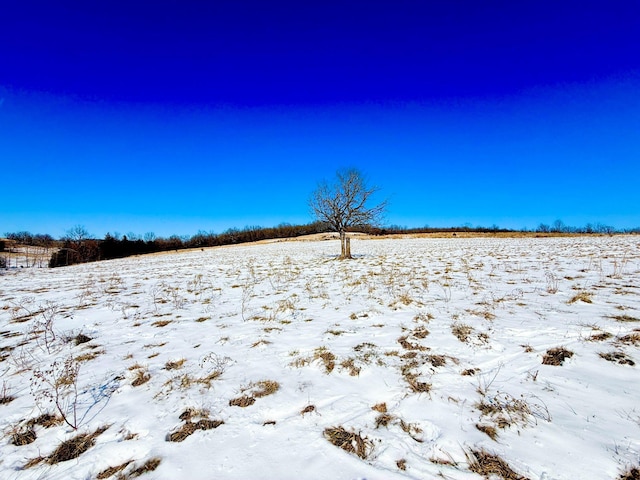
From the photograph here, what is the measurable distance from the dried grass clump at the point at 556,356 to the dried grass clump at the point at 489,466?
2214mm

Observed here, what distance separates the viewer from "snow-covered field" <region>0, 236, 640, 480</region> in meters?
2.43

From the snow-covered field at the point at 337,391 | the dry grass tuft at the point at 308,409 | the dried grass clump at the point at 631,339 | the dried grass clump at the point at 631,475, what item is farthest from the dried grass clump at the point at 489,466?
the dried grass clump at the point at 631,339

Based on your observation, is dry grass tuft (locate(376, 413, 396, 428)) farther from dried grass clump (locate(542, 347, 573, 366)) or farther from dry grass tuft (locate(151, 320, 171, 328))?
dry grass tuft (locate(151, 320, 171, 328))

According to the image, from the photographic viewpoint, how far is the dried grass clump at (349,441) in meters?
2.51

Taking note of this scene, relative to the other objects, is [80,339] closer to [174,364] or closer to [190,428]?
[174,364]

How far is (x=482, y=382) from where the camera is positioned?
3.48m

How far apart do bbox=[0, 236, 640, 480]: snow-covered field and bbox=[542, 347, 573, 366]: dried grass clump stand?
2cm

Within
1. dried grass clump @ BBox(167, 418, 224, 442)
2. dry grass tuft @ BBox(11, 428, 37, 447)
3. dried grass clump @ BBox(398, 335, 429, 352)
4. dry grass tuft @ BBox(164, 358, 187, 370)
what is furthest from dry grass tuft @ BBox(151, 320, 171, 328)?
dried grass clump @ BBox(398, 335, 429, 352)

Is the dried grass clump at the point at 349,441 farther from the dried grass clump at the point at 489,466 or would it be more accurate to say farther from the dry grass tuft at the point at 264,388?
the dry grass tuft at the point at 264,388

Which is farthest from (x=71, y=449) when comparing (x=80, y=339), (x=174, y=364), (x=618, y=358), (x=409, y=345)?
(x=618, y=358)

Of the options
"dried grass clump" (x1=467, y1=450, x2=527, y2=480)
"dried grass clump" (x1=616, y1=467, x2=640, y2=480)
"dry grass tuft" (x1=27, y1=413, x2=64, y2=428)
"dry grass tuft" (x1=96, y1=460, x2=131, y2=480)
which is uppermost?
"dried grass clump" (x1=616, y1=467, x2=640, y2=480)

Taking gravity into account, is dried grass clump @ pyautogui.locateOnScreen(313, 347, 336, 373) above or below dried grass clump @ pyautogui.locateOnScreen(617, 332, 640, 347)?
below

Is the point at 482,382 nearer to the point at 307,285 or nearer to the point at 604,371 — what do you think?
the point at 604,371

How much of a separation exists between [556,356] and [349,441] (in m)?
3.36
